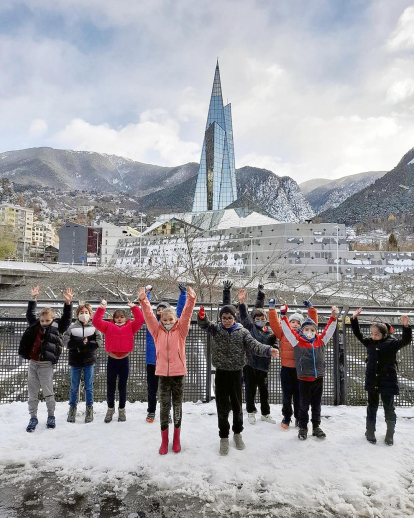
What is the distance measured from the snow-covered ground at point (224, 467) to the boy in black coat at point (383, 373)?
25 centimetres

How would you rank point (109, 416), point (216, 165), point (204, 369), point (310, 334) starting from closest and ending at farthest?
1. point (310, 334)
2. point (109, 416)
3. point (204, 369)
4. point (216, 165)

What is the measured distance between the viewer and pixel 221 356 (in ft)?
14.1

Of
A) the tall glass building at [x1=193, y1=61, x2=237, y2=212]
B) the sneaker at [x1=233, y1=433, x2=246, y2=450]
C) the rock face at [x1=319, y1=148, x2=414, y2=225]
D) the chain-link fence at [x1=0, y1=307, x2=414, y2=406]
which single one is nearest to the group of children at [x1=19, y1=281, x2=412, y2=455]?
the sneaker at [x1=233, y1=433, x2=246, y2=450]

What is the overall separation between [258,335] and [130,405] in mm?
2333

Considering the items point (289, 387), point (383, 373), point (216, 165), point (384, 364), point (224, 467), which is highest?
point (216, 165)

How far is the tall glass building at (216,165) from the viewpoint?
11444cm

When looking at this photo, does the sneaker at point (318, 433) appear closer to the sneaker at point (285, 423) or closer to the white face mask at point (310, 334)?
the sneaker at point (285, 423)

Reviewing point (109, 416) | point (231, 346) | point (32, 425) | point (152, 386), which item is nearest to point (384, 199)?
point (152, 386)

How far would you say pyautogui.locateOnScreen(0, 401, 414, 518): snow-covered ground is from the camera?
123 inches

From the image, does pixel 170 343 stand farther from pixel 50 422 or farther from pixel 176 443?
pixel 50 422

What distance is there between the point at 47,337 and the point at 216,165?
377 ft

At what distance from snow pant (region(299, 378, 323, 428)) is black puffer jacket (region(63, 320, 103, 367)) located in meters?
Result: 2.92

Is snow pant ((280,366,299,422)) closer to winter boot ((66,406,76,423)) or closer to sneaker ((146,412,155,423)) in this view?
sneaker ((146,412,155,423))

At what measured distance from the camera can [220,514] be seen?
9.75 feet
